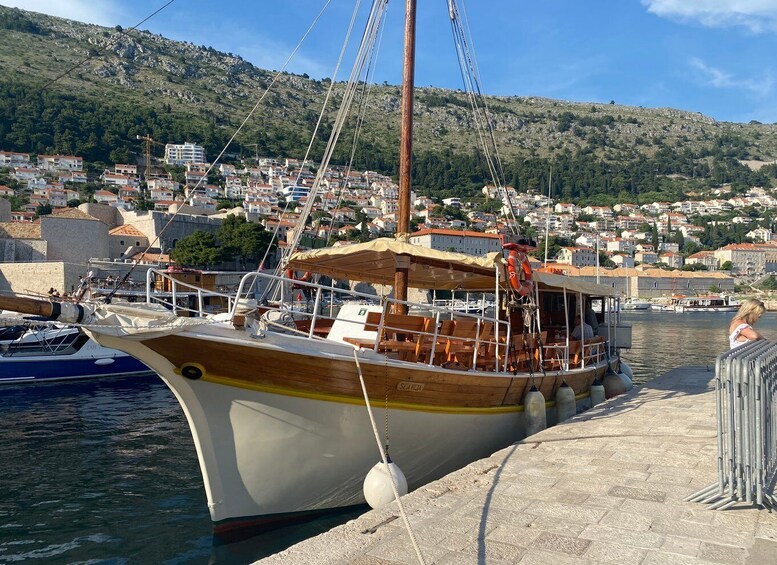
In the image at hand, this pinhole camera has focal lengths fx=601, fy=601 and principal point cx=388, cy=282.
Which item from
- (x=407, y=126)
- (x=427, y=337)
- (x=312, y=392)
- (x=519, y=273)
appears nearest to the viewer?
(x=312, y=392)

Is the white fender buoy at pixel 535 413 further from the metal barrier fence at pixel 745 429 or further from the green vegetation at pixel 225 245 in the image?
the green vegetation at pixel 225 245

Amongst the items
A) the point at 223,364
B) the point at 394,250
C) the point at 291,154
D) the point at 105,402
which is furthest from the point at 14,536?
the point at 291,154

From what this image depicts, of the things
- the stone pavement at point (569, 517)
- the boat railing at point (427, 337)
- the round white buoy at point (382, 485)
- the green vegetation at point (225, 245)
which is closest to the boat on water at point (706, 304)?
the green vegetation at point (225, 245)

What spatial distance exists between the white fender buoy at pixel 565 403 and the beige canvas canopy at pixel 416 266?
1669 millimetres

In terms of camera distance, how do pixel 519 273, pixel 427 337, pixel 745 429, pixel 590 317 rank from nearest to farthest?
1. pixel 745 429
2. pixel 427 337
3. pixel 519 273
4. pixel 590 317

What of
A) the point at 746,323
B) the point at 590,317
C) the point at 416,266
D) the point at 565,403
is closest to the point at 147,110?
the point at 590,317

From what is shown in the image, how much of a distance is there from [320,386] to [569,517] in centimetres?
274

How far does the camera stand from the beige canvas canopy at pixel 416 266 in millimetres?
7820

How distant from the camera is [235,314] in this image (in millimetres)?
5797

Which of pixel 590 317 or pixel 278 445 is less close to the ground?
pixel 590 317

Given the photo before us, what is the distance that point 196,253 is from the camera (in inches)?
2530

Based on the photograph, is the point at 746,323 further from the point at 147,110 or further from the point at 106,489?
the point at 147,110

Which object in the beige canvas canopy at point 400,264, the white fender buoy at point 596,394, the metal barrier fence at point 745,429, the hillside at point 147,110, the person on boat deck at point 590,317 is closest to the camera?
A: the metal barrier fence at point 745,429

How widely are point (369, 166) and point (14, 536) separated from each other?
580ft
